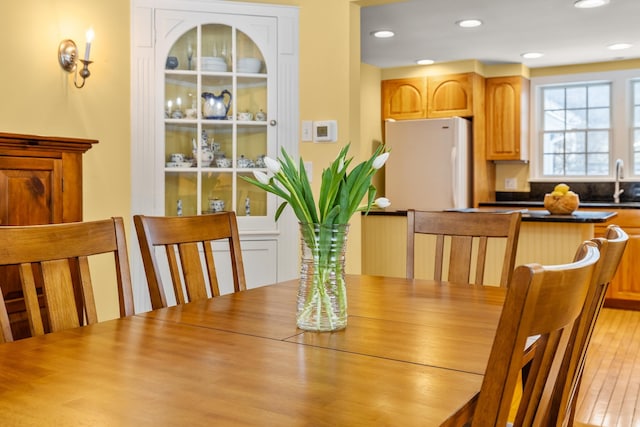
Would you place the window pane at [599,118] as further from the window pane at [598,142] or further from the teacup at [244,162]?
the teacup at [244,162]

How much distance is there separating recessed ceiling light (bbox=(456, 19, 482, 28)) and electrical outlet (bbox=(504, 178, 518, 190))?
232 cm

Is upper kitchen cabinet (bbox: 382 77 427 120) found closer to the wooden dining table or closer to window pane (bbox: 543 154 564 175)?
window pane (bbox: 543 154 564 175)

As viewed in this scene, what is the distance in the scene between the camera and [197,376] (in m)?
0.99

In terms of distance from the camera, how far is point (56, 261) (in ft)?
4.62

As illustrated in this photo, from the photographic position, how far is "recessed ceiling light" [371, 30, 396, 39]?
474 centimetres

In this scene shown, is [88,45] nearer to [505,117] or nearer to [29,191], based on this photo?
[29,191]

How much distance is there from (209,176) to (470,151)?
3356mm

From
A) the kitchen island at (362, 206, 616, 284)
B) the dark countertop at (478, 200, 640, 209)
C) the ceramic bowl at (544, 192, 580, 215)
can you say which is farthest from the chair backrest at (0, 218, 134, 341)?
the dark countertop at (478, 200, 640, 209)

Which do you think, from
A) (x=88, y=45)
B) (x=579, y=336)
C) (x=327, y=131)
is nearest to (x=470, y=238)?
(x=579, y=336)

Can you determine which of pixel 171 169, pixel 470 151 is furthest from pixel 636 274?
pixel 171 169

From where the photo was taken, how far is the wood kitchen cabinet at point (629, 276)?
500 cm

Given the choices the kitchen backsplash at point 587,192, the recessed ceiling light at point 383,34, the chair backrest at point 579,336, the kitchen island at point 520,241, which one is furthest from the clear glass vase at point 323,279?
the kitchen backsplash at point 587,192

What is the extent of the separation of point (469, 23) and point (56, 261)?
12.6 ft

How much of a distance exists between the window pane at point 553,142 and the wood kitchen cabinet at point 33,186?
5.18m
